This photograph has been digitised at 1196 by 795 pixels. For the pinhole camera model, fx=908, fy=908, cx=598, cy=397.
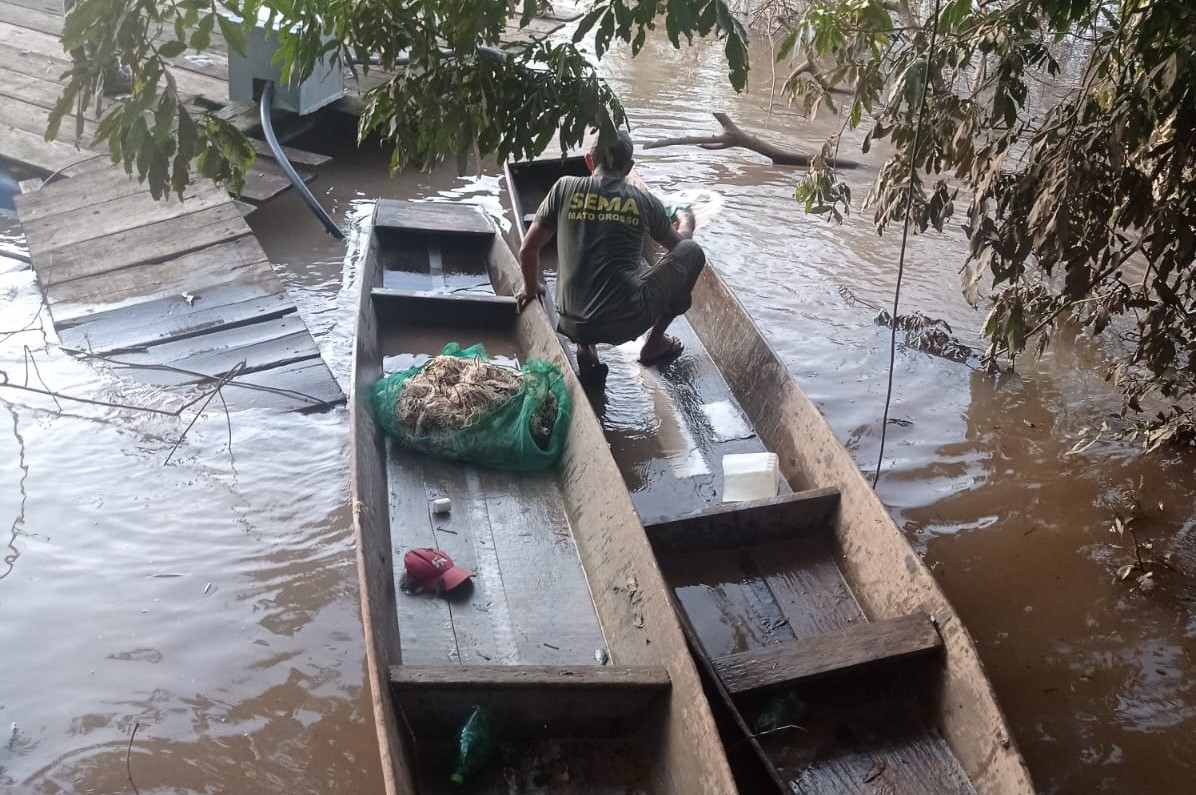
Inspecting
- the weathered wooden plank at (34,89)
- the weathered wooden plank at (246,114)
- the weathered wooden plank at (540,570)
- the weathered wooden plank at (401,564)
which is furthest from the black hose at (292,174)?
the weathered wooden plank at (540,570)

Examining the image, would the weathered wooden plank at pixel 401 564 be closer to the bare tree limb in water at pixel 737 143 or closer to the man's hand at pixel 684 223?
the man's hand at pixel 684 223

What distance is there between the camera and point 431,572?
140 inches

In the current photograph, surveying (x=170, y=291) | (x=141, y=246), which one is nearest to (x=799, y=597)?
(x=170, y=291)

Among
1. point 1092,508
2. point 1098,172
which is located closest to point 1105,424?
point 1092,508

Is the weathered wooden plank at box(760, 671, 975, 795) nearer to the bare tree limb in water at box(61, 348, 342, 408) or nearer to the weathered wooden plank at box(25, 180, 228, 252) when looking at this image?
the bare tree limb in water at box(61, 348, 342, 408)

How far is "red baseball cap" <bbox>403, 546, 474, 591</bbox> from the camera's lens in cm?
354

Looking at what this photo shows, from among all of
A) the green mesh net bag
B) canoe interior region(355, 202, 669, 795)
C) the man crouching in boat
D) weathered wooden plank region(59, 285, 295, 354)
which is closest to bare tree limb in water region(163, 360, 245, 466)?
weathered wooden plank region(59, 285, 295, 354)

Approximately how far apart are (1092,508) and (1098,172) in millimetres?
2296

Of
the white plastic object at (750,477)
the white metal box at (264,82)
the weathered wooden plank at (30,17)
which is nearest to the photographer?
the white plastic object at (750,477)

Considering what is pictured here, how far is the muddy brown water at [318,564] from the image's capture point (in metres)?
3.31

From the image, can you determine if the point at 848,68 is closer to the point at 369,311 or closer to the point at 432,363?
the point at 432,363

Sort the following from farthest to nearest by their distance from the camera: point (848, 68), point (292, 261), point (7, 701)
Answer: point (292, 261)
point (848, 68)
point (7, 701)

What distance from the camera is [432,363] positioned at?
14.7ft

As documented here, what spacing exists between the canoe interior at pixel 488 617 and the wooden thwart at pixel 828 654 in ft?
1.08
